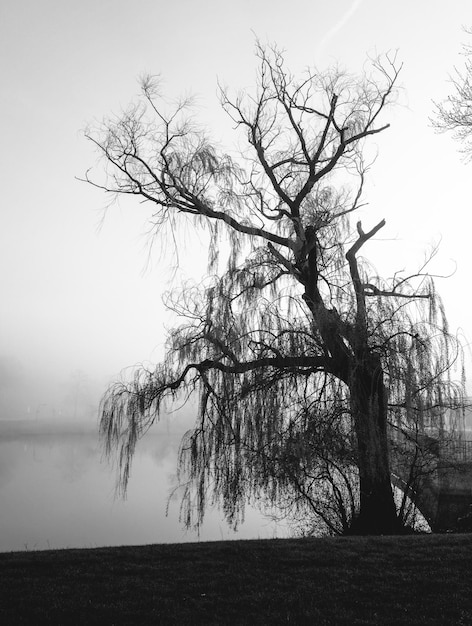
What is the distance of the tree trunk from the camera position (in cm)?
775

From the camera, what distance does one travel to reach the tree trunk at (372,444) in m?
7.75

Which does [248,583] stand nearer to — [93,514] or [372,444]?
[372,444]

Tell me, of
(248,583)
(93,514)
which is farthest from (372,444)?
(93,514)

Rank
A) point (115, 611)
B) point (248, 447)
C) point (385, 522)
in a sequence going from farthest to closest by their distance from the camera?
point (385, 522)
point (248, 447)
point (115, 611)

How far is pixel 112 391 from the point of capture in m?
8.16

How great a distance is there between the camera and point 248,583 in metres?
5.04

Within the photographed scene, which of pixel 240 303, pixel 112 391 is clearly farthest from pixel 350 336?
pixel 112 391

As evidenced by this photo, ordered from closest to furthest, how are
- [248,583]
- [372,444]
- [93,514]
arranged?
1. [248,583]
2. [372,444]
3. [93,514]

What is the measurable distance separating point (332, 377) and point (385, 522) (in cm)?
243

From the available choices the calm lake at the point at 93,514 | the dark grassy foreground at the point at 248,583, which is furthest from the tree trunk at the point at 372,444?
the calm lake at the point at 93,514

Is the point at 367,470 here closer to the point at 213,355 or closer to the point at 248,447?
the point at 248,447

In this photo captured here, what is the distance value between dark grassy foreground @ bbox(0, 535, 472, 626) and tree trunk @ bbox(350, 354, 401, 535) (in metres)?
1.24

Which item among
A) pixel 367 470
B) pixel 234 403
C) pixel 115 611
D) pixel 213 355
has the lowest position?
pixel 115 611

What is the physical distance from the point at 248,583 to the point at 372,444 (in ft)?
10.6
